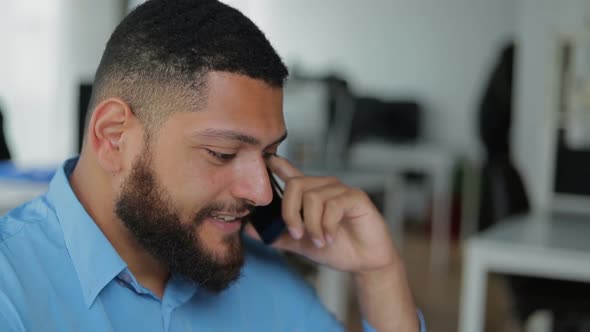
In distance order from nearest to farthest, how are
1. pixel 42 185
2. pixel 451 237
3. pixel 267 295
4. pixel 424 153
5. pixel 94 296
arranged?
pixel 94 296, pixel 267 295, pixel 42 185, pixel 424 153, pixel 451 237

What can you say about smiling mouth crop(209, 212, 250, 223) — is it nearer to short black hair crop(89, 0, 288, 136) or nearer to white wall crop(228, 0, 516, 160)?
short black hair crop(89, 0, 288, 136)

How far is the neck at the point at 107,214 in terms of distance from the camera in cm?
93

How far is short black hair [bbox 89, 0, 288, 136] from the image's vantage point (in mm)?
894

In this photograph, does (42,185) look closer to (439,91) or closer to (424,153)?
(424,153)

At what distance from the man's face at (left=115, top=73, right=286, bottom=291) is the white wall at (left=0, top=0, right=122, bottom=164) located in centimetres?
441

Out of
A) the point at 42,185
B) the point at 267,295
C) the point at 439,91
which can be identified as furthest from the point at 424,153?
the point at 267,295

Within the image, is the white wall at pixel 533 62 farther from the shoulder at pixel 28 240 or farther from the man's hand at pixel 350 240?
the shoulder at pixel 28 240

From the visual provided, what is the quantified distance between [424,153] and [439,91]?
127cm

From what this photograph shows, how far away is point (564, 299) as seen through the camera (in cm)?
231

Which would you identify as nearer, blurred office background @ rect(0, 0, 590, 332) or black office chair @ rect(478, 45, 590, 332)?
black office chair @ rect(478, 45, 590, 332)

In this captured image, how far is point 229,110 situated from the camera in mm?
883

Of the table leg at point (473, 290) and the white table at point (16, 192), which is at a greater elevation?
the white table at point (16, 192)

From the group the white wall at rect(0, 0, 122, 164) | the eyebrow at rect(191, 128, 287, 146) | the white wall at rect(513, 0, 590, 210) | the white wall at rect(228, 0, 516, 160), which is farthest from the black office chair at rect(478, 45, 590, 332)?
the white wall at rect(228, 0, 516, 160)

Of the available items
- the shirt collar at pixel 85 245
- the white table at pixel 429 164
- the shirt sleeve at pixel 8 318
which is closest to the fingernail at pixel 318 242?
the shirt collar at pixel 85 245
